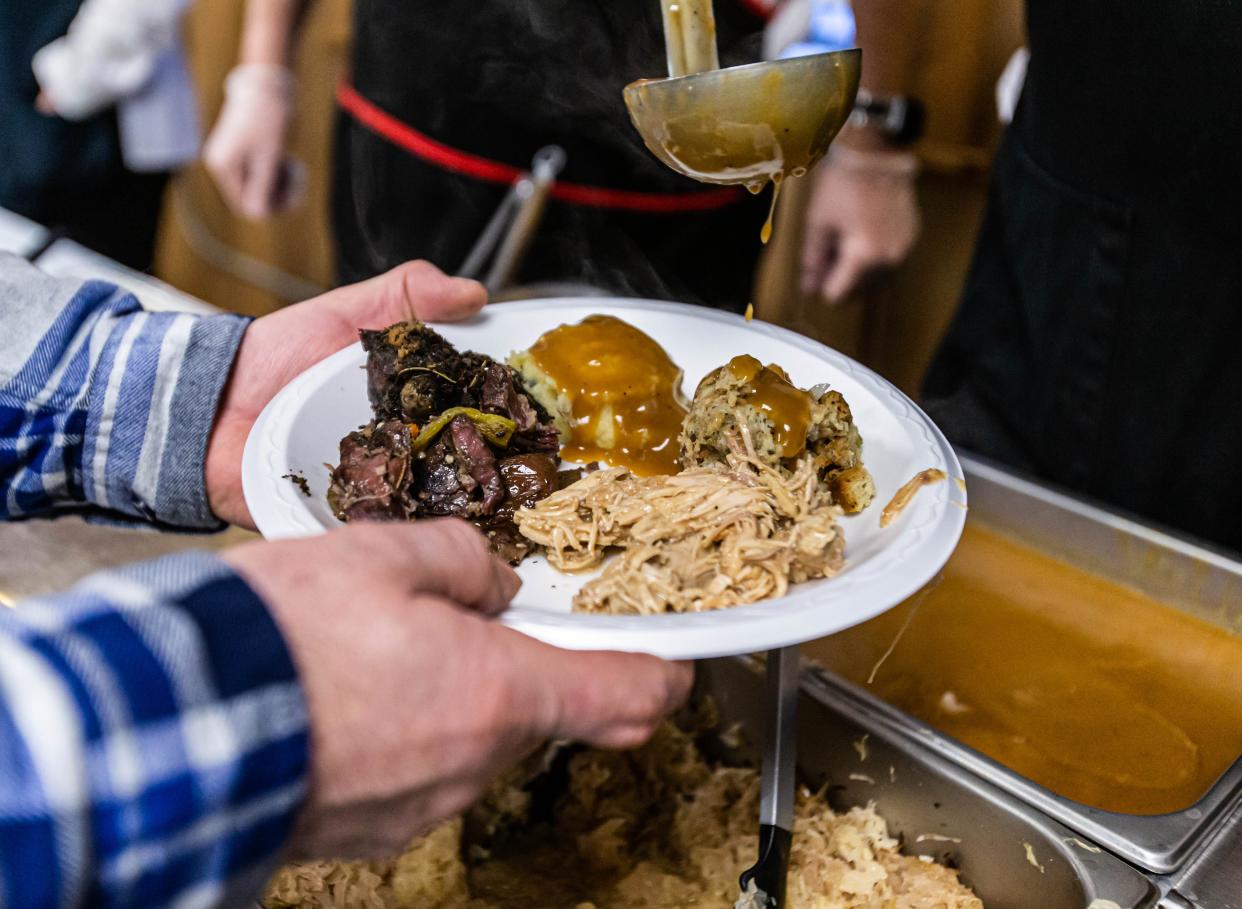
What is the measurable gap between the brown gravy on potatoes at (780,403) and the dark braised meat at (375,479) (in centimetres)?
58

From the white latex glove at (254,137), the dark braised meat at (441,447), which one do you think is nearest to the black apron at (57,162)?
the white latex glove at (254,137)

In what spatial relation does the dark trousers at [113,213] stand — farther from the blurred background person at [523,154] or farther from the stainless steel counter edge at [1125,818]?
the stainless steel counter edge at [1125,818]

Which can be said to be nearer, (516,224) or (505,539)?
(505,539)

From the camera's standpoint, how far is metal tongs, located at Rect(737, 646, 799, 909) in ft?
4.64

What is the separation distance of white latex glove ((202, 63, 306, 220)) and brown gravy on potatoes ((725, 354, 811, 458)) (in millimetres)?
2984

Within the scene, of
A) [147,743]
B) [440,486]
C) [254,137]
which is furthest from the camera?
[254,137]

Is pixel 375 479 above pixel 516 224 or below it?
below

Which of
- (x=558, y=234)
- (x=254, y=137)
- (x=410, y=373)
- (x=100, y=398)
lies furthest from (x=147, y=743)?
(x=254, y=137)

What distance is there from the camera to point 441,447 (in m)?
1.61

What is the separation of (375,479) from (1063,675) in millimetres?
1366

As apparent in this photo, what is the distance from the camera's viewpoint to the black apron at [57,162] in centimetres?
368

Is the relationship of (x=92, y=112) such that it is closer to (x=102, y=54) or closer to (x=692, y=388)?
(x=102, y=54)

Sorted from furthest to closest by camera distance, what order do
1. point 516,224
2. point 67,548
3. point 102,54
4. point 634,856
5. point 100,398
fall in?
point 102,54, point 516,224, point 67,548, point 100,398, point 634,856

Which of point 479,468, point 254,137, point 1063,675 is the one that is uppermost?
point 254,137
